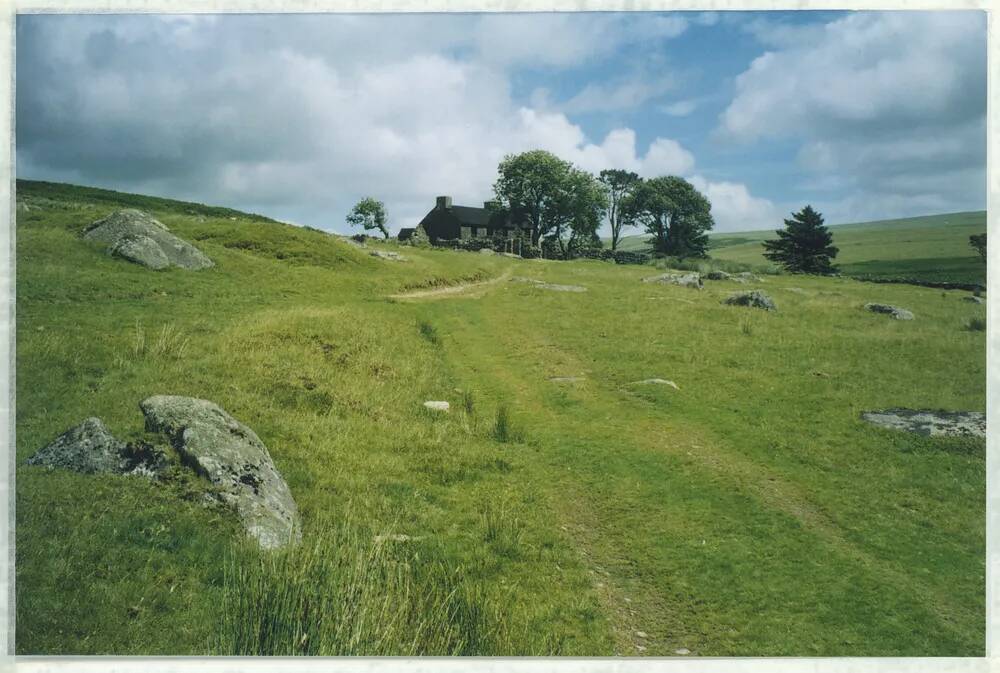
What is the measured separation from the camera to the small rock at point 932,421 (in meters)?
14.2

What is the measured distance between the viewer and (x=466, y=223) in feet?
330

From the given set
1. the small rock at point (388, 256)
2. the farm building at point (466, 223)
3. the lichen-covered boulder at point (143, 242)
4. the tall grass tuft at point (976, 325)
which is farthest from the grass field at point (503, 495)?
the farm building at point (466, 223)

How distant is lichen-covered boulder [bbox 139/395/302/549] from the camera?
8758 millimetres

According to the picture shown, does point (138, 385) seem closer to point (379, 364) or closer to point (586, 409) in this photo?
point (379, 364)

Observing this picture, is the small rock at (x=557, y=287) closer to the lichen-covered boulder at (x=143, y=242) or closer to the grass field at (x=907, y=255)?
the grass field at (x=907, y=255)

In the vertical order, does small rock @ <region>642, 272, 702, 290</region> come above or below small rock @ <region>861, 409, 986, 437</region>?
above

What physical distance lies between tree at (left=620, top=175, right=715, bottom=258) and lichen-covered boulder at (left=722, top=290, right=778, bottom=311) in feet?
223

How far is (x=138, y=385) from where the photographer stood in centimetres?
1358

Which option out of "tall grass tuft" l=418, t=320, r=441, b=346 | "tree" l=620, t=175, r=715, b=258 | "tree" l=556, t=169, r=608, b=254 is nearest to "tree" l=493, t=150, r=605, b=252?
"tree" l=556, t=169, r=608, b=254

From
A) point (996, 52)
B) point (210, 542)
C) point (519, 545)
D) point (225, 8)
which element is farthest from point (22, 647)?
point (996, 52)

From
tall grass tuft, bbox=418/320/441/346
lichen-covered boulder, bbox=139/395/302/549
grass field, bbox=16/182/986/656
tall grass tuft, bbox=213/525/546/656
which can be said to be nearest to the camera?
tall grass tuft, bbox=213/525/546/656

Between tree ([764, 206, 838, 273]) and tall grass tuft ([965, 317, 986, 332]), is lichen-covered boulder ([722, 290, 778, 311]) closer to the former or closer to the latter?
tall grass tuft ([965, 317, 986, 332])

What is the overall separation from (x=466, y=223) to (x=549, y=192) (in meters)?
15.0

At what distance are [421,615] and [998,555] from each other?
381 inches
